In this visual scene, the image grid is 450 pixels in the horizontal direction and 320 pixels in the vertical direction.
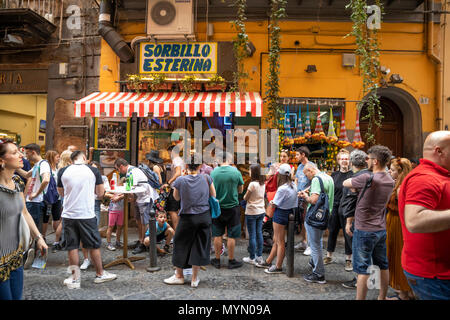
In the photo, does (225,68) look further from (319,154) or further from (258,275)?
(258,275)

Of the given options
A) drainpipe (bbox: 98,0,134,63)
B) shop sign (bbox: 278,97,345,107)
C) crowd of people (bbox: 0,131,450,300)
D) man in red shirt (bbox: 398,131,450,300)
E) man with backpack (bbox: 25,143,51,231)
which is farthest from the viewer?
drainpipe (bbox: 98,0,134,63)

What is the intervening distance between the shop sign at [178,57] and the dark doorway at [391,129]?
16.8 feet

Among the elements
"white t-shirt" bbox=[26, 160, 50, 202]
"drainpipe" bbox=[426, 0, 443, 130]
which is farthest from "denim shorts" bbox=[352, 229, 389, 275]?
"drainpipe" bbox=[426, 0, 443, 130]

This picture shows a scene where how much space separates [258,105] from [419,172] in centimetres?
571

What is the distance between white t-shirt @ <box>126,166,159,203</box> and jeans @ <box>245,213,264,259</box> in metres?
2.00

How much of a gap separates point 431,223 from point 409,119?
28.9 ft

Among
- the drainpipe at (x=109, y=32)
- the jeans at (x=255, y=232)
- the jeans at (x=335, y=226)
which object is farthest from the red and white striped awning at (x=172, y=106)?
the jeans at (x=335, y=226)

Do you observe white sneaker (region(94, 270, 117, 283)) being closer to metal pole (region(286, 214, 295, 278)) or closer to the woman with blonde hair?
metal pole (region(286, 214, 295, 278))

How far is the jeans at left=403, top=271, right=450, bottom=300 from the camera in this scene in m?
2.20

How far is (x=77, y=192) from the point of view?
455cm

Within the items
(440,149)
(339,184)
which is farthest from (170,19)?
(440,149)

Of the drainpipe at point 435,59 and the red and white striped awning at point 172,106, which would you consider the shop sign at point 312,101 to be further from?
the drainpipe at point 435,59

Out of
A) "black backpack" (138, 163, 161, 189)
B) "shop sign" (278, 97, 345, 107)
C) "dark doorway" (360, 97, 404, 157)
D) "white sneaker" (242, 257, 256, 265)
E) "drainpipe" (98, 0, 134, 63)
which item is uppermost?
"drainpipe" (98, 0, 134, 63)

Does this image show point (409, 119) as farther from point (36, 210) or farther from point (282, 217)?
point (36, 210)
